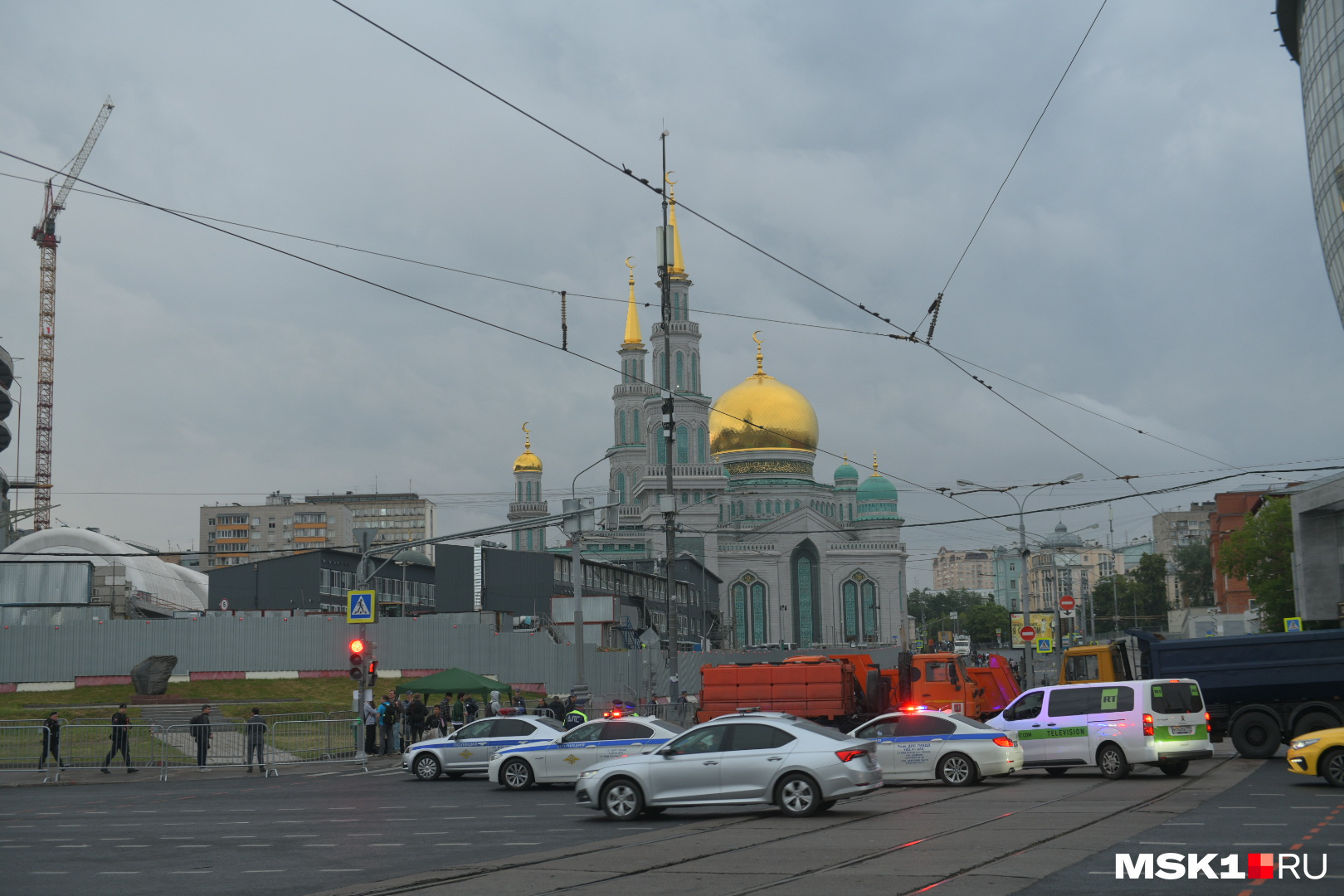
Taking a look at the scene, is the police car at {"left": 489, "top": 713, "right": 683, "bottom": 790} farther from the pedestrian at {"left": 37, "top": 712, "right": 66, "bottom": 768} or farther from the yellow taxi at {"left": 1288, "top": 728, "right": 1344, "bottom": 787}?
the pedestrian at {"left": 37, "top": 712, "right": 66, "bottom": 768}

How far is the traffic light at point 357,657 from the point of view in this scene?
29625 mm

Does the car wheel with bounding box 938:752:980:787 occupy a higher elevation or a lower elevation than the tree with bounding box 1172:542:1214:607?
lower

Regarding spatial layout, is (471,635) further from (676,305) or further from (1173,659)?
(676,305)

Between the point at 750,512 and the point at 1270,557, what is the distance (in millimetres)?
59888

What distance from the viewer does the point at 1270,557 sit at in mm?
63812

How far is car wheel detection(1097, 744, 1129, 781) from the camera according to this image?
2095 cm

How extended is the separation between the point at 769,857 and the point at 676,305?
99557 mm

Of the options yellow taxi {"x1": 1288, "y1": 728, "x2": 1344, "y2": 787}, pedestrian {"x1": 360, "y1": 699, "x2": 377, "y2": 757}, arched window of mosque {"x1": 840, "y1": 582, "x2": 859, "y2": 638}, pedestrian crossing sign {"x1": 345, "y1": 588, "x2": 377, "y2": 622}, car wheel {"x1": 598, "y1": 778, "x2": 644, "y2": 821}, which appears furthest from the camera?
arched window of mosque {"x1": 840, "y1": 582, "x2": 859, "y2": 638}

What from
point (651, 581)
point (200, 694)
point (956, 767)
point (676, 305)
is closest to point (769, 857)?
point (956, 767)

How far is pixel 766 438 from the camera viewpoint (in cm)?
12038

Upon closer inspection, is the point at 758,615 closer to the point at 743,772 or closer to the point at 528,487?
the point at 528,487

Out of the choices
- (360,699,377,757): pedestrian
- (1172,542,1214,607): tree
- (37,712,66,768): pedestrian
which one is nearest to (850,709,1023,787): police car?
(360,699,377,757): pedestrian

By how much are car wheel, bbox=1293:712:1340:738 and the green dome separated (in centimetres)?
10977

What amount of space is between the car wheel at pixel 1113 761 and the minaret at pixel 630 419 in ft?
311
